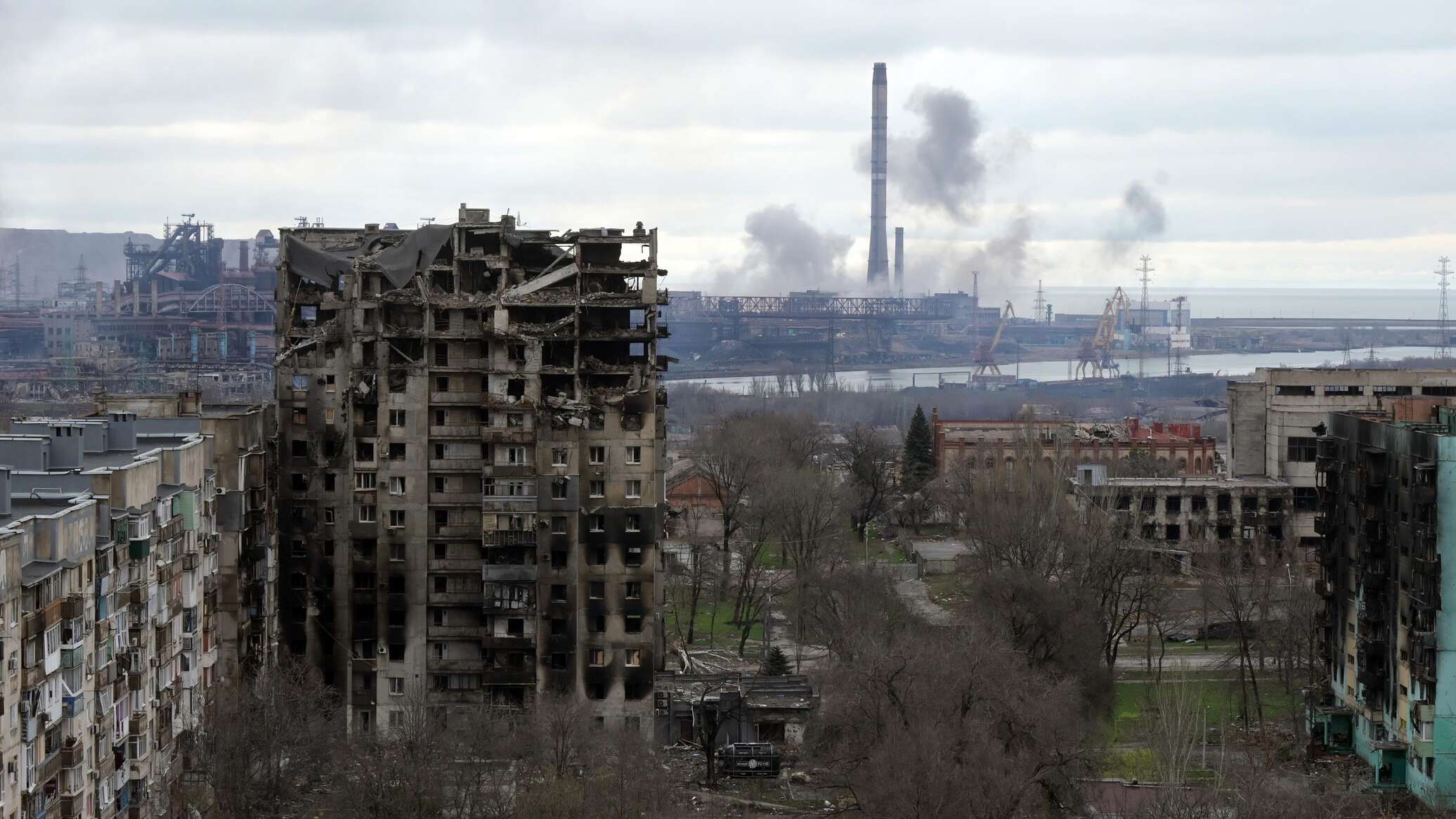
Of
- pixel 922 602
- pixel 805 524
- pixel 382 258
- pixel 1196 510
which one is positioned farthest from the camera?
pixel 1196 510

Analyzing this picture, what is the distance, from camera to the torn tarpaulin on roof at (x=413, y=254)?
33219mm

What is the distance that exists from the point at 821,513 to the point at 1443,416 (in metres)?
23.7

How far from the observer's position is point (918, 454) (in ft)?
225

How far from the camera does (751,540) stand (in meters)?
53.3

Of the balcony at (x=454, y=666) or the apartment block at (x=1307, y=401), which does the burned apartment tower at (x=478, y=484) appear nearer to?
the balcony at (x=454, y=666)

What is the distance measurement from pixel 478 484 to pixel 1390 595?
13972mm

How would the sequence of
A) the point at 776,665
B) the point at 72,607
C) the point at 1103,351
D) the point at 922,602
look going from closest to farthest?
1. the point at 72,607
2. the point at 776,665
3. the point at 922,602
4. the point at 1103,351

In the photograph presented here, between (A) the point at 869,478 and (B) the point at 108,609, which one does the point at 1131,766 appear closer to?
(B) the point at 108,609

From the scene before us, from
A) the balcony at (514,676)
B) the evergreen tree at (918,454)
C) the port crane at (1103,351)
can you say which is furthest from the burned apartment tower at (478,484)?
the port crane at (1103,351)

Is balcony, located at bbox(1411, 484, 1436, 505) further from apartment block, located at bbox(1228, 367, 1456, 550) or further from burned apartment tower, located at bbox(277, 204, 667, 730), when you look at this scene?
apartment block, located at bbox(1228, 367, 1456, 550)

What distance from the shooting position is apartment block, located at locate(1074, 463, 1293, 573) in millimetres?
51250

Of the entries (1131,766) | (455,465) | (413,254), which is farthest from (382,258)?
(1131,766)

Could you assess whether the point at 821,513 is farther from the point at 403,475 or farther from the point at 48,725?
the point at 48,725

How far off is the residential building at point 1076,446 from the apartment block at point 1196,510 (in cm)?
941
